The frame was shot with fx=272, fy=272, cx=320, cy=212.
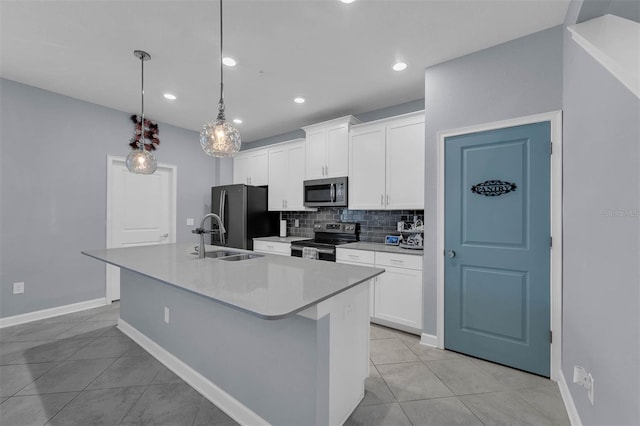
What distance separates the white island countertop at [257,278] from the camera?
3.84ft

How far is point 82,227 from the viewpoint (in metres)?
3.50

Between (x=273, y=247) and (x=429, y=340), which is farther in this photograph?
(x=273, y=247)

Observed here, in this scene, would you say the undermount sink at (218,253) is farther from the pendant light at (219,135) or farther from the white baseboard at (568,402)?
the white baseboard at (568,402)

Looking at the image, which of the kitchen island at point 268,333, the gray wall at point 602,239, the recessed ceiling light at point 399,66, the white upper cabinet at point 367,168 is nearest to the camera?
the gray wall at point 602,239

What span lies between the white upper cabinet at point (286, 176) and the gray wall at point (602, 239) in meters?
3.09

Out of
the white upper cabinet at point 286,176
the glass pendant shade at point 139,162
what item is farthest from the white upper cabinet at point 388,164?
the glass pendant shade at point 139,162

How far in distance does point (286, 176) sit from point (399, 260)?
2315 mm

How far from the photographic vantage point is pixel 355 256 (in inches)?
126

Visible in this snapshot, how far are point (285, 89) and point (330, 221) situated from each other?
78.2 inches

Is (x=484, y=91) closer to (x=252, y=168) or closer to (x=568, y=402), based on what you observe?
(x=568, y=402)

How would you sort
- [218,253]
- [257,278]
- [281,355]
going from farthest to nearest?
[218,253] → [257,278] → [281,355]

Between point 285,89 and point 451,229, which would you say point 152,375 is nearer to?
point 451,229

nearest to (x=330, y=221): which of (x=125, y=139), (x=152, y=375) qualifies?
(x=152, y=375)

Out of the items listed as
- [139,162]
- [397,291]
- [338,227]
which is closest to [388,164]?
[338,227]
